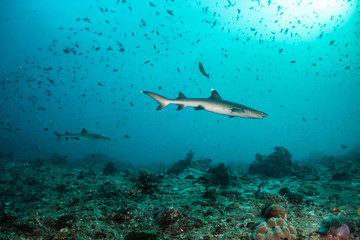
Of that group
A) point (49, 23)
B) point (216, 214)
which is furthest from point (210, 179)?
point (49, 23)

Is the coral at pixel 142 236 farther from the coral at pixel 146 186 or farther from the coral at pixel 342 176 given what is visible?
the coral at pixel 342 176

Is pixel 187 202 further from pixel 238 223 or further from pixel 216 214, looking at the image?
pixel 238 223

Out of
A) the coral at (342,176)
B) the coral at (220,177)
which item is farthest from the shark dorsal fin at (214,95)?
the coral at (342,176)

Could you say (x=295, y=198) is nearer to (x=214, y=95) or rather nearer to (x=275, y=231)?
(x=275, y=231)

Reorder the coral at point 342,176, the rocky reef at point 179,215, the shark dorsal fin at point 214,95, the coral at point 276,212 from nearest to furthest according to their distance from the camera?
the rocky reef at point 179,215 → the coral at point 276,212 → the shark dorsal fin at point 214,95 → the coral at point 342,176

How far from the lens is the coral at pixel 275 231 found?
359 centimetres

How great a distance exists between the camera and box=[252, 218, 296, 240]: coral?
11.8 feet

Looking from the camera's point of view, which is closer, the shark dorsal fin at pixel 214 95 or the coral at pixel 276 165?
the shark dorsal fin at pixel 214 95

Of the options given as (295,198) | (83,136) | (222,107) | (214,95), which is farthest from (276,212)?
(83,136)

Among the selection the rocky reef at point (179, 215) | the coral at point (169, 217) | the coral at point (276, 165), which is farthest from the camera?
the coral at point (276, 165)

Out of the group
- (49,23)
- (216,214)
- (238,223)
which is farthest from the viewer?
(49,23)

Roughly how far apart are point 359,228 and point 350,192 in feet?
14.2

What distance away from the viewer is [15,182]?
10219 mm

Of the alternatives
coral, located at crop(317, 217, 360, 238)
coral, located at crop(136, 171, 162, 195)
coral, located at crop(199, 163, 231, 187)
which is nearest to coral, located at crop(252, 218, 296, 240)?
coral, located at crop(317, 217, 360, 238)
